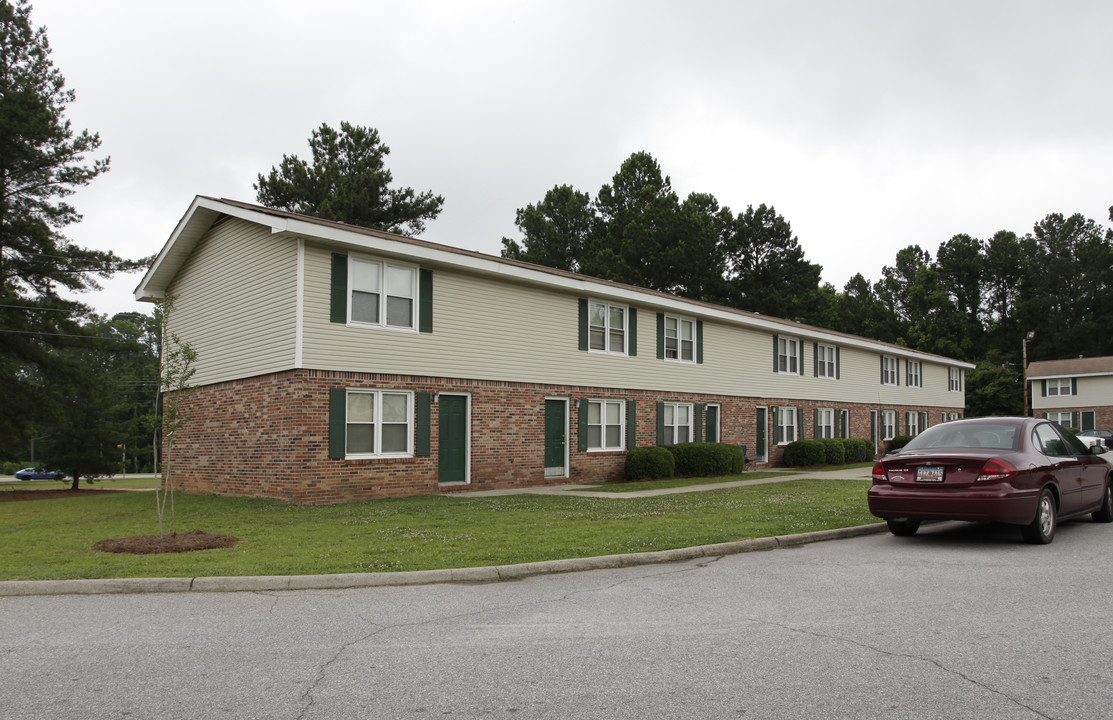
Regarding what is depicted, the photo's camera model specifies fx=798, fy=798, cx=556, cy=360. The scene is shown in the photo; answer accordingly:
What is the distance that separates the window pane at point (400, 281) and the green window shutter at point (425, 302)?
0.65ft

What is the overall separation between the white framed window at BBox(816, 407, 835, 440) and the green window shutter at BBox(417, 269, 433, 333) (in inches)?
788

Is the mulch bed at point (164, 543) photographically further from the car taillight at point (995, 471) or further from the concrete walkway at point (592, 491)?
the car taillight at point (995, 471)

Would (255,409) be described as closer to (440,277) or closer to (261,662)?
(440,277)

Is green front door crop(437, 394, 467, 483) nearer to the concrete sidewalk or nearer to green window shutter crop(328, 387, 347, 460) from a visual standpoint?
green window shutter crop(328, 387, 347, 460)

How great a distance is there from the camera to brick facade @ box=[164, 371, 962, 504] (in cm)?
1556

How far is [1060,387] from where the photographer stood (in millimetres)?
61281

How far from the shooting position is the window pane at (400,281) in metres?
17.1

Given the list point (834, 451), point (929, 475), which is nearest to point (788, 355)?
point (834, 451)

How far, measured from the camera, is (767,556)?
30.8 ft

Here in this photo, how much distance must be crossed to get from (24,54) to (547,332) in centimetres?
2095

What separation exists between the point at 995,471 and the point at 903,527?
71.0 inches

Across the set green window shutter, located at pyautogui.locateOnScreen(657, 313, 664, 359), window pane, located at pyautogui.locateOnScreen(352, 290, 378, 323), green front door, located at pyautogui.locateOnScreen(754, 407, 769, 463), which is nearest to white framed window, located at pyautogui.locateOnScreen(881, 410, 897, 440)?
green front door, located at pyautogui.locateOnScreen(754, 407, 769, 463)

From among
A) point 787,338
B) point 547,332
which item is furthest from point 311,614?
point 787,338

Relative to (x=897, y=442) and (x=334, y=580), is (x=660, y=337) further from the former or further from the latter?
(x=334, y=580)
